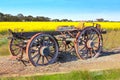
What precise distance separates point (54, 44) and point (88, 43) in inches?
60.6

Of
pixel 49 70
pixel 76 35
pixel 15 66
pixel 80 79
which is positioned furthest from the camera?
pixel 76 35

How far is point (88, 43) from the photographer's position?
13.6 metres

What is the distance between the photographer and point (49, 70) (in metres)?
11.2

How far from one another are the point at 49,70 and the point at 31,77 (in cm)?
161

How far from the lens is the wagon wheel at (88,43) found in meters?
13.2

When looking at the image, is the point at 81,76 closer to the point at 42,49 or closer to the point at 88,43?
the point at 42,49

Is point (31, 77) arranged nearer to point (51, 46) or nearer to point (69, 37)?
point (51, 46)

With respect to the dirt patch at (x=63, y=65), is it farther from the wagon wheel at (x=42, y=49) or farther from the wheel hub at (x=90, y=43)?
the wheel hub at (x=90, y=43)

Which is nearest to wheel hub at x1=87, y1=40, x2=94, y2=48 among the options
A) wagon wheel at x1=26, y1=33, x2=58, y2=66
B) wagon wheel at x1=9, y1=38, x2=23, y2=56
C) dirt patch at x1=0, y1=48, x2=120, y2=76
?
dirt patch at x1=0, y1=48, x2=120, y2=76

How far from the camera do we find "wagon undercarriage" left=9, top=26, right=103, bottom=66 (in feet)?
39.7

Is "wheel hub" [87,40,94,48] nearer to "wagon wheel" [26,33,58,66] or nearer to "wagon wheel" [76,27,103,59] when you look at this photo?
"wagon wheel" [76,27,103,59]

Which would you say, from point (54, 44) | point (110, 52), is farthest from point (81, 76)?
point (110, 52)

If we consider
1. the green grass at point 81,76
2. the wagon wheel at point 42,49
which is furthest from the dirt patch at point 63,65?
the green grass at point 81,76

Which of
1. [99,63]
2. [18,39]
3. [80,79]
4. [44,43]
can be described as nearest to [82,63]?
[99,63]
